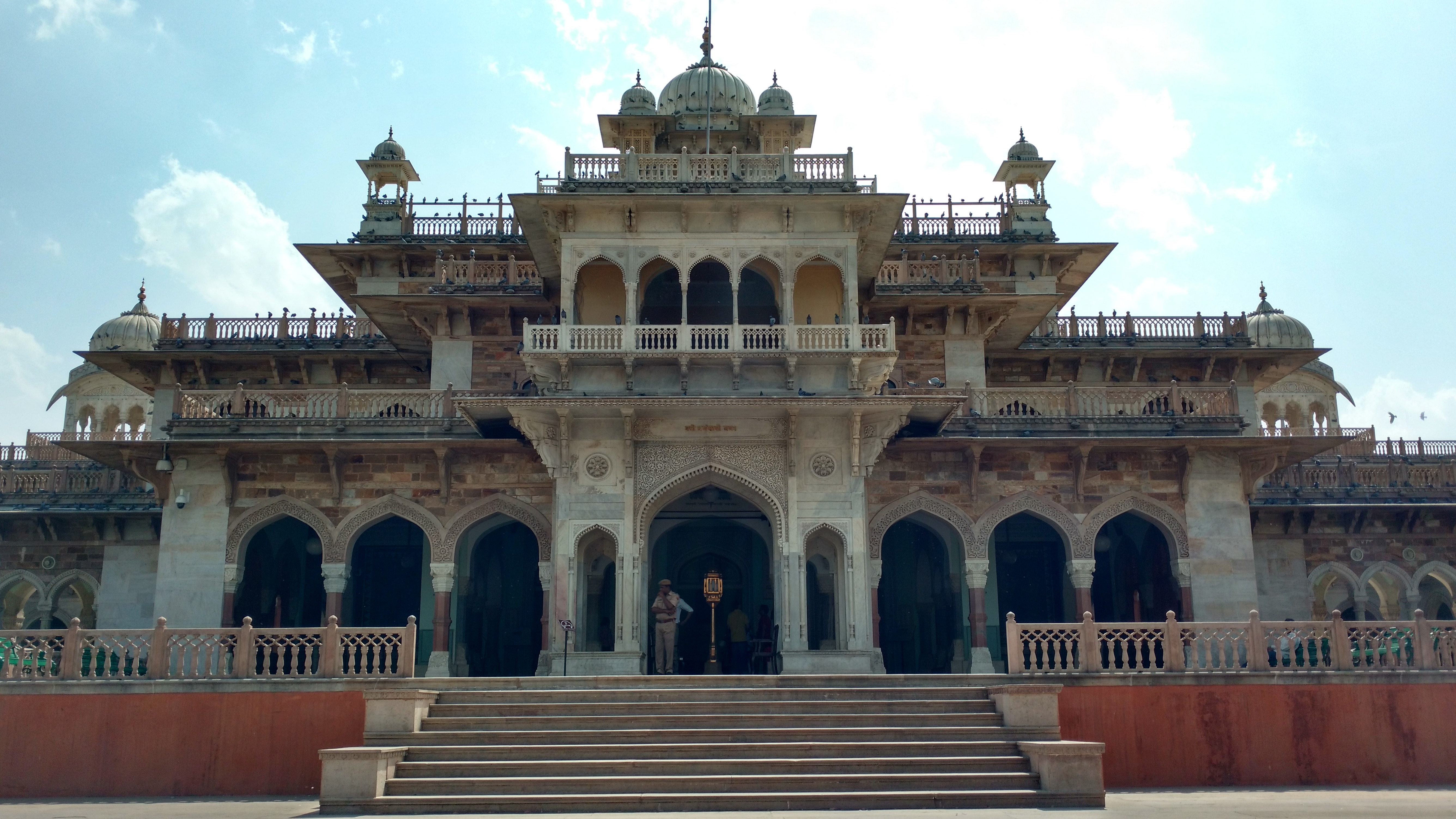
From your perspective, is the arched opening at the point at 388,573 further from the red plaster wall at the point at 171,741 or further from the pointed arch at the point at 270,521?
the red plaster wall at the point at 171,741

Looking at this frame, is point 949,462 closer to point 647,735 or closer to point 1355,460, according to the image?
point 647,735

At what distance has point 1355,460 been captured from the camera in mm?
32344

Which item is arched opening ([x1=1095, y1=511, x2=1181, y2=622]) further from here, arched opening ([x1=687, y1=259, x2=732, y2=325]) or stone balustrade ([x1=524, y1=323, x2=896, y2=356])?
arched opening ([x1=687, y1=259, x2=732, y2=325])

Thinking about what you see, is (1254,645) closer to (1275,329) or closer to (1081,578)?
(1081,578)

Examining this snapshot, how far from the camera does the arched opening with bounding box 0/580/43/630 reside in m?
31.3

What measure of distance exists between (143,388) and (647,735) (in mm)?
20906

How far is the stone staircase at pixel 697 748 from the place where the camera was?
45.1 ft

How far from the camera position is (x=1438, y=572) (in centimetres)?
2956

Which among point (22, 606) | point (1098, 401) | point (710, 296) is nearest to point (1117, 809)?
point (1098, 401)

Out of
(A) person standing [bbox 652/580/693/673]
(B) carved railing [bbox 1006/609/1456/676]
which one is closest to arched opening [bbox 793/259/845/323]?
(A) person standing [bbox 652/580/693/673]

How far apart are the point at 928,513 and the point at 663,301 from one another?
6.77 m

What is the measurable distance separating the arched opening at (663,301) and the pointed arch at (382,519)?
587 centimetres

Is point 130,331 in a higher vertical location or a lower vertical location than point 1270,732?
higher

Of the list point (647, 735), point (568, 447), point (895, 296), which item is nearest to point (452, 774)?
point (647, 735)
